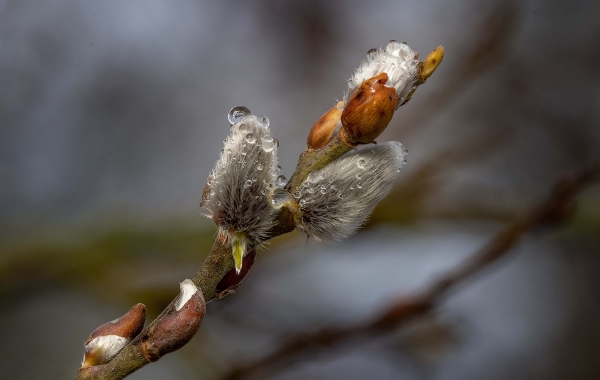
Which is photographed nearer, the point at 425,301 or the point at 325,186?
the point at 325,186

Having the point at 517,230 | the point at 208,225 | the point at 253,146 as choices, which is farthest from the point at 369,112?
the point at 208,225

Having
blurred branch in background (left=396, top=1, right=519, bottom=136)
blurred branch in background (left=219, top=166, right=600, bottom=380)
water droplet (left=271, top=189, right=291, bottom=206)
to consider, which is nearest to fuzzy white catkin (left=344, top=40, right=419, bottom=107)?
water droplet (left=271, top=189, right=291, bottom=206)

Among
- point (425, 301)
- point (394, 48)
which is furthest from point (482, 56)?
point (394, 48)

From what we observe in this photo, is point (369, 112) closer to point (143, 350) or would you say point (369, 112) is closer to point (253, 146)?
point (253, 146)

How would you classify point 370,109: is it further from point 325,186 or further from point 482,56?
point 482,56

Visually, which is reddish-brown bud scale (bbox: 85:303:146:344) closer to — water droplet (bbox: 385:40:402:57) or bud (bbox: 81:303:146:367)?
bud (bbox: 81:303:146:367)

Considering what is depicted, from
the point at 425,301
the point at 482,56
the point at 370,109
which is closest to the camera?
the point at 370,109
